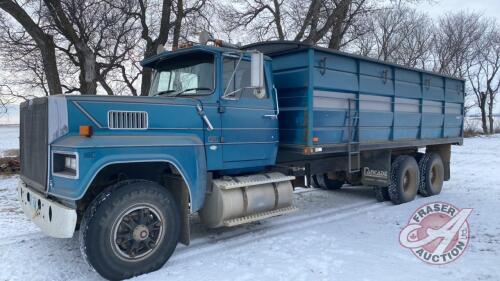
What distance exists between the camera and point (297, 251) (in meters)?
5.38

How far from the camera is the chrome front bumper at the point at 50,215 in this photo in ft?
13.9

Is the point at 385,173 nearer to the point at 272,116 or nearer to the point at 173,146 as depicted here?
the point at 272,116

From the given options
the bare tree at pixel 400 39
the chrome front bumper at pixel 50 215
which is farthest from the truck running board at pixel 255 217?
the bare tree at pixel 400 39

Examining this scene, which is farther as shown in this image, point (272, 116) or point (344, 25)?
point (344, 25)

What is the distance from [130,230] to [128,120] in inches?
48.6

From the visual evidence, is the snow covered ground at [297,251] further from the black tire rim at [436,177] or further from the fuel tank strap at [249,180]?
the black tire rim at [436,177]

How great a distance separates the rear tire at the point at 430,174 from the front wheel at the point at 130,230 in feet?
21.3

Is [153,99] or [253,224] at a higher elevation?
[153,99]

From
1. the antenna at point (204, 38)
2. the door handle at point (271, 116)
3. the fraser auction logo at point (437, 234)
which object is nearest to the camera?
the fraser auction logo at point (437, 234)

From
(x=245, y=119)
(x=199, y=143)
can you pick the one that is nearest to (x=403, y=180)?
(x=245, y=119)

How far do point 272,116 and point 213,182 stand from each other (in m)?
1.38

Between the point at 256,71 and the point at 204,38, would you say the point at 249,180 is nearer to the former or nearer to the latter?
the point at 256,71

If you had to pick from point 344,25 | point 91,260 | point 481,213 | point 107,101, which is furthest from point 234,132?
point 344,25

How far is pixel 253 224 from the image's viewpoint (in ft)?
22.0
